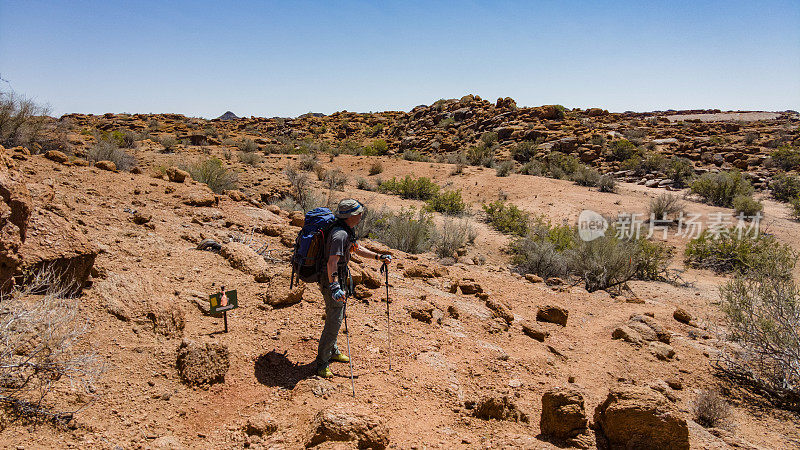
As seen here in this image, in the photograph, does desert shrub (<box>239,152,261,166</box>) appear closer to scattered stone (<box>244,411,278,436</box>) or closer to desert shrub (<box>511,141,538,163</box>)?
scattered stone (<box>244,411,278,436</box>)

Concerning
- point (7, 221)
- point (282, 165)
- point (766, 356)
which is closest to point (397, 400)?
point (7, 221)

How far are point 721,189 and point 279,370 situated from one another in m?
18.1

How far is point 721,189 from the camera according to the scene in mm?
15469

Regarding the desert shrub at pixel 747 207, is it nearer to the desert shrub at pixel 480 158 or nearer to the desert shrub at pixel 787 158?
the desert shrub at pixel 480 158

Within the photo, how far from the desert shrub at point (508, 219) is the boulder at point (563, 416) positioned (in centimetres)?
843

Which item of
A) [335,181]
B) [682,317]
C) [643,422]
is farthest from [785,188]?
[643,422]

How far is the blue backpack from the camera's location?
10.5ft

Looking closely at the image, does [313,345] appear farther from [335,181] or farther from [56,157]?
[335,181]

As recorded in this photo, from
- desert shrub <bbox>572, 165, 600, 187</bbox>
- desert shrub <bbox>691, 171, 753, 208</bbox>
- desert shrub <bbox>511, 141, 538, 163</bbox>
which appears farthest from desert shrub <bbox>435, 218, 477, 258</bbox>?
desert shrub <bbox>511, 141, 538, 163</bbox>

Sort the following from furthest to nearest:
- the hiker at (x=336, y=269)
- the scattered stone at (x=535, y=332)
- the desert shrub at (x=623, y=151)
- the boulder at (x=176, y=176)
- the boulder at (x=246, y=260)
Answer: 1. the desert shrub at (x=623, y=151)
2. the boulder at (x=176, y=176)
3. the scattered stone at (x=535, y=332)
4. the boulder at (x=246, y=260)
5. the hiker at (x=336, y=269)

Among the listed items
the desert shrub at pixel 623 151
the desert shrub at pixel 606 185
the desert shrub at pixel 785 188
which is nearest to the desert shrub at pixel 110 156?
the desert shrub at pixel 606 185

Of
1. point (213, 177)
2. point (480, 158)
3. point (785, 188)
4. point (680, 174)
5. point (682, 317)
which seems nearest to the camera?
point (682, 317)

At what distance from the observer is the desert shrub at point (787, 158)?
69.1ft

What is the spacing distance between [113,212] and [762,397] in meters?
8.21
